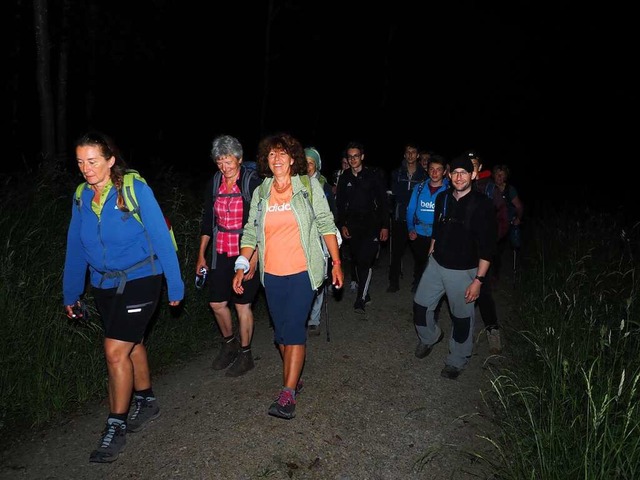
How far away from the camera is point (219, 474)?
11.4 feet

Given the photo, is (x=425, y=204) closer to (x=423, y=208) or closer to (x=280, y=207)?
(x=423, y=208)

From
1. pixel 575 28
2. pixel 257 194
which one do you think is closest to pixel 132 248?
pixel 257 194

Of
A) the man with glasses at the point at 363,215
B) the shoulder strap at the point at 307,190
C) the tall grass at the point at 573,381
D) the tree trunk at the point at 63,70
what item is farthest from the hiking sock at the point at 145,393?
the tree trunk at the point at 63,70

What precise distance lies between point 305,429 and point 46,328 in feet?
8.17

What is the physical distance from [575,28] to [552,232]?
1171 inches

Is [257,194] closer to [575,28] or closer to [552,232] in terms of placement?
[552,232]

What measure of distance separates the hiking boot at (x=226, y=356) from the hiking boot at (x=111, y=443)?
1437 mm

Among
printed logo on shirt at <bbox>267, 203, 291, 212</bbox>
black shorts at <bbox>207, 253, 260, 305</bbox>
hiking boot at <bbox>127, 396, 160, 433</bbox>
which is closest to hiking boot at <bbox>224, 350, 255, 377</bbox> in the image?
black shorts at <bbox>207, 253, 260, 305</bbox>

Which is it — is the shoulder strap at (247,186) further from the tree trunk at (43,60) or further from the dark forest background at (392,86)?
the dark forest background at (392,86)

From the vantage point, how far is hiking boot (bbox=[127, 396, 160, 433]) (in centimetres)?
406

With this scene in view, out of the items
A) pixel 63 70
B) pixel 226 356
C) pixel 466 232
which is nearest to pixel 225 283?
pixel 226 356

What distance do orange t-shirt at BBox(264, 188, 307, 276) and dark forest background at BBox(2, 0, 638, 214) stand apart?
23126 millimetres

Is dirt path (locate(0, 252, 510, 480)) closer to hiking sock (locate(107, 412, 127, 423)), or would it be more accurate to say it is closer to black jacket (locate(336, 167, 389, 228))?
hiking sock (locate(107, 412, 127, 423))

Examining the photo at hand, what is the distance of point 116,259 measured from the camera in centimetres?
361
